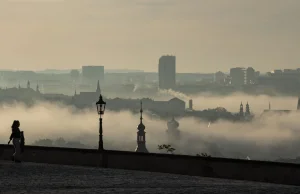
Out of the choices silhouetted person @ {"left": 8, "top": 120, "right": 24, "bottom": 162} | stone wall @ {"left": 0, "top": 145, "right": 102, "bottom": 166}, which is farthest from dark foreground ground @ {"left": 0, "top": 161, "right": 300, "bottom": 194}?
stone wall @ {"left": 0, "top": 145, "right": 102, "bottom": 166}

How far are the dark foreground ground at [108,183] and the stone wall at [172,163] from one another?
2.40 ft

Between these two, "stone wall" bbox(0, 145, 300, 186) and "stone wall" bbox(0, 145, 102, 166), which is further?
"stone wall" bbox(0, 145, 102, 166)

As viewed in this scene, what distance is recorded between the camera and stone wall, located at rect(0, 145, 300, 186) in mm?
29031

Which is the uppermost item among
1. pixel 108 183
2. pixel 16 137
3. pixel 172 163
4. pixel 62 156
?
pixel 16 137

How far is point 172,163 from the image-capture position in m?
32.2

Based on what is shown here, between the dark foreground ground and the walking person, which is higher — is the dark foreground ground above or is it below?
below

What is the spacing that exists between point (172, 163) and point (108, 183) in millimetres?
5194

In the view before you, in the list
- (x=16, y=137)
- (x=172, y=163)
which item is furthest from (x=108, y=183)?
(x=16, y=137)

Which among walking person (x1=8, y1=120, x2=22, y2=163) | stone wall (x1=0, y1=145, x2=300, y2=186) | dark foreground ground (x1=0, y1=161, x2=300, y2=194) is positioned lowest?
dark foreground ground (x1=0, y1=161, x2=300, y2=194)

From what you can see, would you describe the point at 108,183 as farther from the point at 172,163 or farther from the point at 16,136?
the point at 16,136

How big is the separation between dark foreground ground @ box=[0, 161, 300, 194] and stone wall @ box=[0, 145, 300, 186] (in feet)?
2.40

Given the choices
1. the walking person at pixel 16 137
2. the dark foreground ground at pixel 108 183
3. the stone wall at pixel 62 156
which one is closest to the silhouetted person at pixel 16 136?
the walking person at pixel 16 137

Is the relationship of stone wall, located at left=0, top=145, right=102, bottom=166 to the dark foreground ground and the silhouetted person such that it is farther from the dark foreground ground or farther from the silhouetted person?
the silhouetted person

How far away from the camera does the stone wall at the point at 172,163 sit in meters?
29.0
